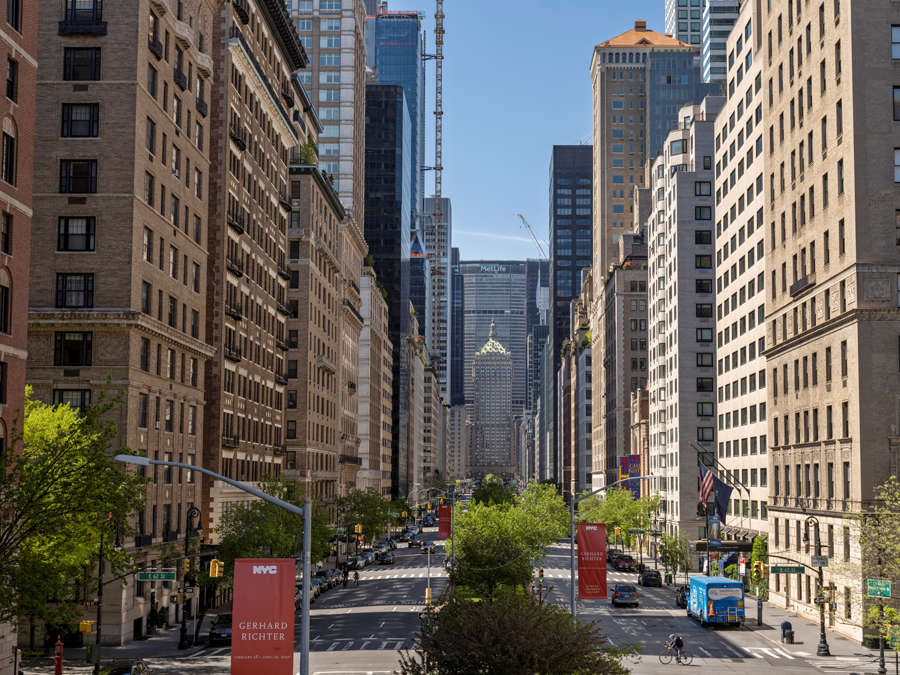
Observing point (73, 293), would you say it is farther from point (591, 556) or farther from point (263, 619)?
point (263, 619)

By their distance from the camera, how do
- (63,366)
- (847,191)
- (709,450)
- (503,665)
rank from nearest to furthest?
(503,665) → (63,366) → (847,191) → (709,450)

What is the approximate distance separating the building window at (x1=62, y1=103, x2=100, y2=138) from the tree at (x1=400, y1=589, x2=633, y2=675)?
155ft

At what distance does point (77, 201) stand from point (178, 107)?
1336cm

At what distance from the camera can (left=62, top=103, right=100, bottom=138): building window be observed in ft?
216

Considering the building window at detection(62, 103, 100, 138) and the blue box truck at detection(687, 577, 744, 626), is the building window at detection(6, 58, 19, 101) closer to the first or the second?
the building window at detection(62, 103, 100, 138)

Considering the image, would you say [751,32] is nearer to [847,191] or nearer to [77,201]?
[847,191]

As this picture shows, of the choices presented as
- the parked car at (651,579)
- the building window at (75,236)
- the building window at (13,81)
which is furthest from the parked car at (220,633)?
the parked car at (651,579)

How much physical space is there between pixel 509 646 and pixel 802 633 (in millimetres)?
51569

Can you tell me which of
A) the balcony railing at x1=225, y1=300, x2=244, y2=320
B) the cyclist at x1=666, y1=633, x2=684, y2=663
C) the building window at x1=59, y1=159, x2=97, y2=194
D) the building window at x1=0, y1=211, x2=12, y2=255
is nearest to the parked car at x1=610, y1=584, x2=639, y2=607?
the cyclist at x1=666, y1=633, x2=684, y2=663

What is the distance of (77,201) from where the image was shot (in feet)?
214

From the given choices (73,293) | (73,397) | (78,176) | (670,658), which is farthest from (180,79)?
(670,658)

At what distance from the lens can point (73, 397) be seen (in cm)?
6347

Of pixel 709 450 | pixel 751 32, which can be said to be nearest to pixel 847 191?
pixel 751 32

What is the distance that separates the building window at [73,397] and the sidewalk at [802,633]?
4405cm
